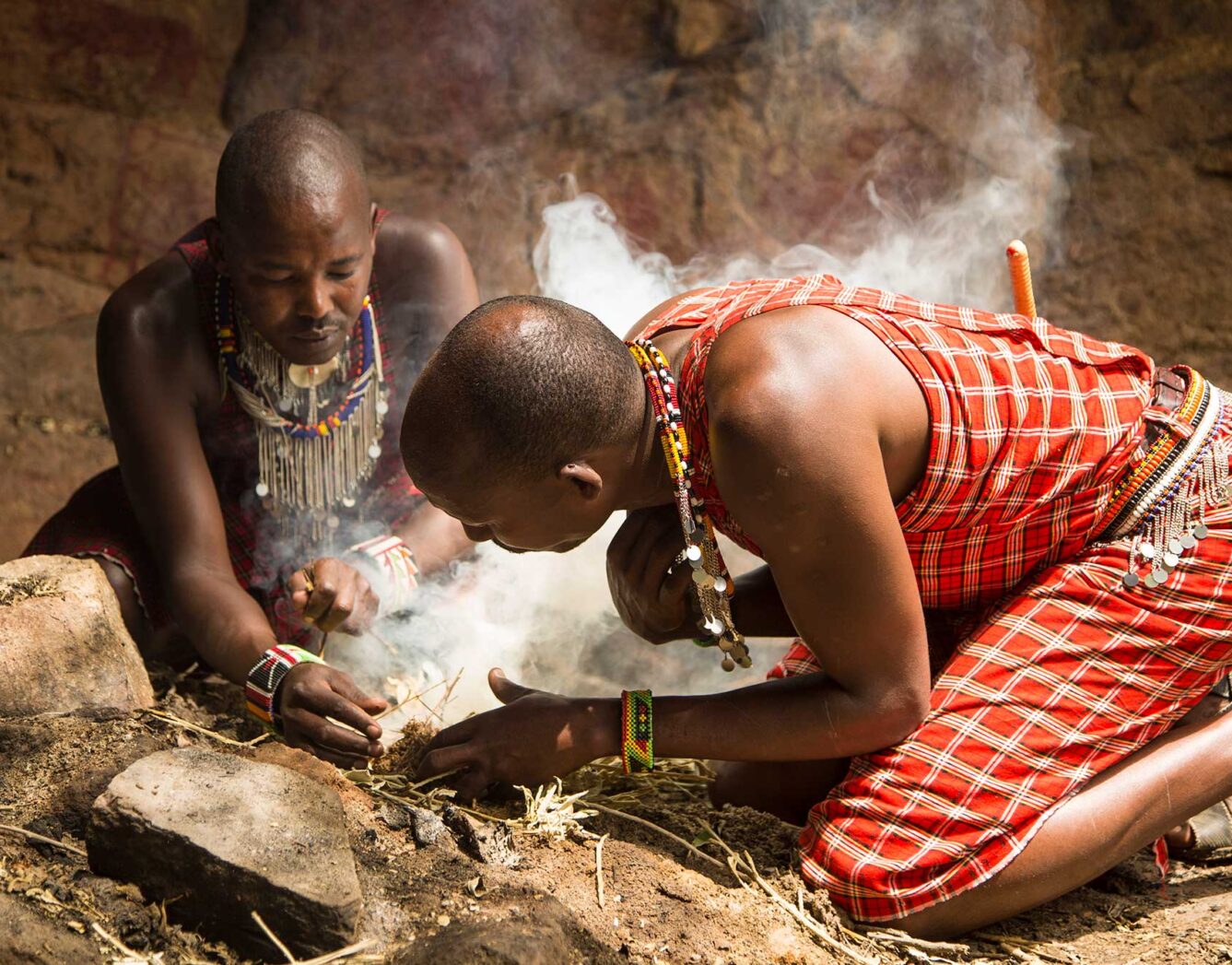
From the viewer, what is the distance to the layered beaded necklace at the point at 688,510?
255cm

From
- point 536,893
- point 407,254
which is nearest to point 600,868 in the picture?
point 536,893

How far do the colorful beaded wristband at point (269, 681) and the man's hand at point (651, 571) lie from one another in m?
0.71

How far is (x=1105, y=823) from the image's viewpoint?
2.59 metres

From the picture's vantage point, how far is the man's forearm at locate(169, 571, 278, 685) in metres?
3.10

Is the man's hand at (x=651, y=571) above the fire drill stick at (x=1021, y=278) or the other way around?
the other way around

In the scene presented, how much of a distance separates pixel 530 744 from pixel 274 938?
0.74 metres

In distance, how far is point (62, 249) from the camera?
5891mm

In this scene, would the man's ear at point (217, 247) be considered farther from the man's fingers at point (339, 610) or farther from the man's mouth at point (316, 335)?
the man's fingers at point (339, 610)

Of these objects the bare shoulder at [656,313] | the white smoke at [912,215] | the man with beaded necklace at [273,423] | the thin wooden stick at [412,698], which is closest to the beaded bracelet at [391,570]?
the man with beaded necklace at [273,423]

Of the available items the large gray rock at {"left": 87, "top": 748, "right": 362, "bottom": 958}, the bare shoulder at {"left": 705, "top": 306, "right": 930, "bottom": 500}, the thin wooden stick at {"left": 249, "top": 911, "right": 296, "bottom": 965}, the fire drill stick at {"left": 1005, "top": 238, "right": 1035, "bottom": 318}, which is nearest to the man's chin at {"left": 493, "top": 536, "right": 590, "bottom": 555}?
the bare shoulder at {"left": 705, "top": 306, "right": 930, "bottom": 500}

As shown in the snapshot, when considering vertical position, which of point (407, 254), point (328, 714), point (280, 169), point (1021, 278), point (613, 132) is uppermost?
point (613, 132)

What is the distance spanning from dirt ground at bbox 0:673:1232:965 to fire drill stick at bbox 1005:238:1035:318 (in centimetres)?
135

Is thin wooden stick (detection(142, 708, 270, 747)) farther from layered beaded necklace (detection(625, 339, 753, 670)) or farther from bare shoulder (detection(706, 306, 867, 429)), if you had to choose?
bare shoulder (detection(706, 306, 867, 429))

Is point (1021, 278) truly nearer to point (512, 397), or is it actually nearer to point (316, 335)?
point (512, 397)
